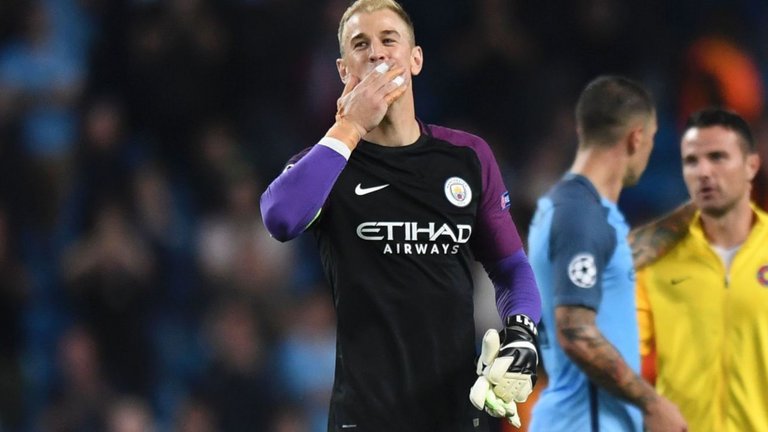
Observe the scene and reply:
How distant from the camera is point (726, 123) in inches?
193

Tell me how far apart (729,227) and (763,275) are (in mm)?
240

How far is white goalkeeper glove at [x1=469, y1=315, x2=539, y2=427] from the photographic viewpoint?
113 inches

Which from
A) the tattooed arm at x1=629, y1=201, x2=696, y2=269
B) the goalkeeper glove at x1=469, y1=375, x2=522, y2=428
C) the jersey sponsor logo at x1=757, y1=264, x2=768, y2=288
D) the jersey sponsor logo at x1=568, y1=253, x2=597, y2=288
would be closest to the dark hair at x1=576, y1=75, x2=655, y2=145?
the tattooed arm at x1=629, y1=201, x2=696, y2=269

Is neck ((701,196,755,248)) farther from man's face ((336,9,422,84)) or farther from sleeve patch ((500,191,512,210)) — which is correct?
A: man's face ((336,9,422,84))

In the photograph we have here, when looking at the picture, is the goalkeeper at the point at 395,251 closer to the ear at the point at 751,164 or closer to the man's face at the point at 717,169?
the man's face at the point at 717,169

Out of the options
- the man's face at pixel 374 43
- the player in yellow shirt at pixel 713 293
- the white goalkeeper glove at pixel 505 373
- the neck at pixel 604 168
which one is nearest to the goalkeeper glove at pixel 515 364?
the white goalkeeper glove at pixel 505 373

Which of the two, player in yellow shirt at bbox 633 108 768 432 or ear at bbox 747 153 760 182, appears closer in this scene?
player in yellow shirt at bbox 633 108 768 432

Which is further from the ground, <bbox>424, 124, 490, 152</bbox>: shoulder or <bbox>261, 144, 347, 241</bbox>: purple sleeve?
<bbox>424, 124, 490, 152</bbox>: shoulder

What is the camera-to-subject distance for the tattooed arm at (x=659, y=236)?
4805 millimetres

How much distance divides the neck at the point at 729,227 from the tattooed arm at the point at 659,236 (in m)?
0.09

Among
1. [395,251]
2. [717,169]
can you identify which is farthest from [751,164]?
[395,251]

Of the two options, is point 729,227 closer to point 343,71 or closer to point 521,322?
point 521,322

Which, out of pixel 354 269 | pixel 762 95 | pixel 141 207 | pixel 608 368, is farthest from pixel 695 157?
pixel 141 207

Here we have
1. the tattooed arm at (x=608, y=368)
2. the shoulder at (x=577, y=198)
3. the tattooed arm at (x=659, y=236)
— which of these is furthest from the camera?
the tattooed arm at (x=659, y=236)
